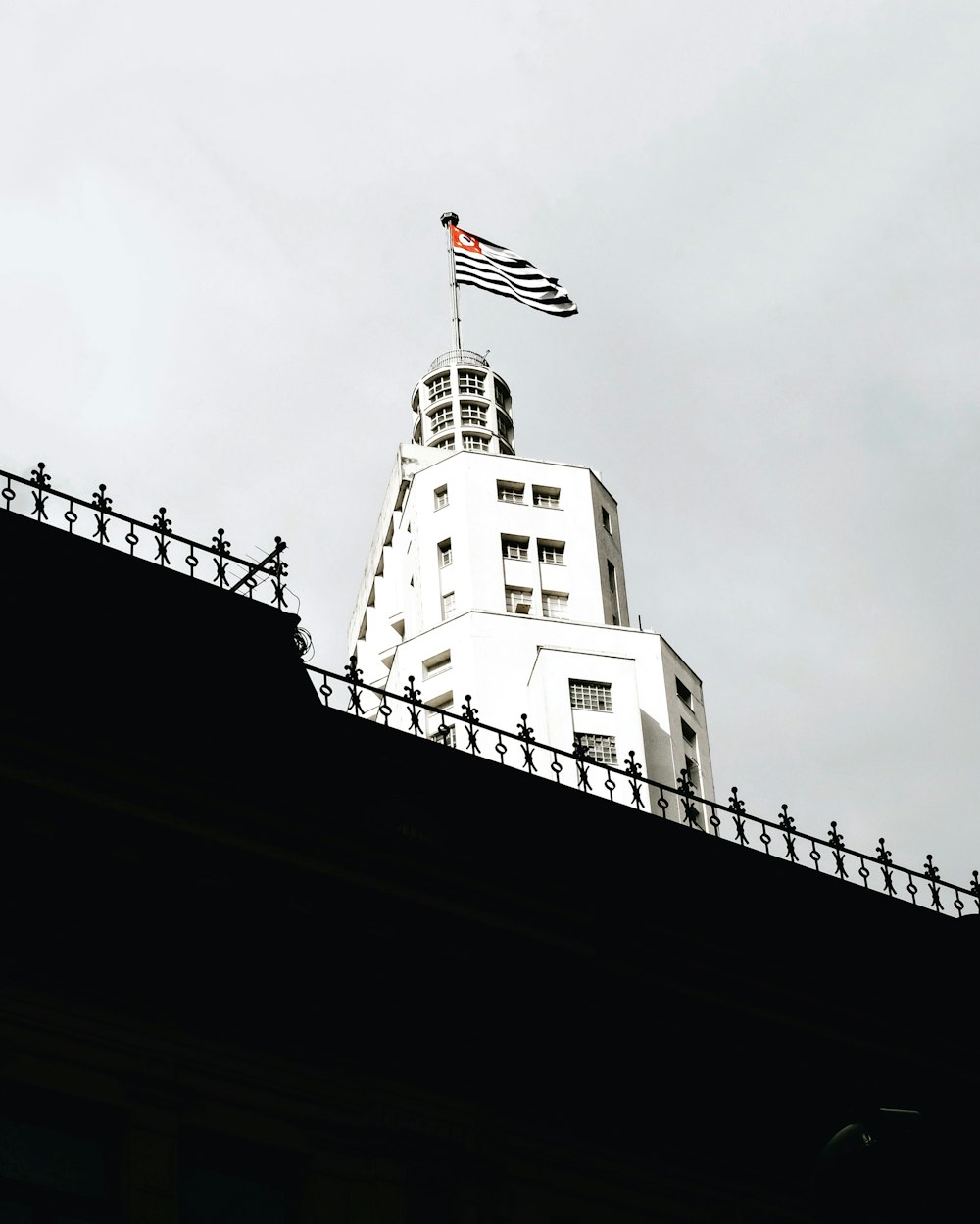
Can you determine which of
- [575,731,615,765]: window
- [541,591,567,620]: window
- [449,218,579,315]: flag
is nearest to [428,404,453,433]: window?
[541,591,567,620]: window

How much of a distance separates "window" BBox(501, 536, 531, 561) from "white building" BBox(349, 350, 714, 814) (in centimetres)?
7

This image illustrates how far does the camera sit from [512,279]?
83.7m

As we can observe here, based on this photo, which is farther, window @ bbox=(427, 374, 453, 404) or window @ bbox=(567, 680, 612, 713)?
window @ bbox=(427, 374, 453, 404)

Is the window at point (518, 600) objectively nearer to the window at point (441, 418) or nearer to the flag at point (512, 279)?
the window at point (441, 418)

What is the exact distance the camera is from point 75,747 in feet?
62.1

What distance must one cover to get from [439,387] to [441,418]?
1997 millimetres

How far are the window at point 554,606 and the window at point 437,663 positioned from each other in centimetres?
615

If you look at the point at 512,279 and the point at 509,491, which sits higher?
the point at 509,491

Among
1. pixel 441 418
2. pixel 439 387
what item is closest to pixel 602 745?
pixel 441 418

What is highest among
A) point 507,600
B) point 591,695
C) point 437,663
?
Result: point 507,600

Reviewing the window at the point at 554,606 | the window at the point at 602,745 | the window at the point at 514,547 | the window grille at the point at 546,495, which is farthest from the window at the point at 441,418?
the window at the point at 602,745

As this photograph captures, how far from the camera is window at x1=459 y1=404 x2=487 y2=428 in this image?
122 m

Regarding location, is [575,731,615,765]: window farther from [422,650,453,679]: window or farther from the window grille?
the window grille

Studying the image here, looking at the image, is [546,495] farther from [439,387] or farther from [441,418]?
[439,387]
